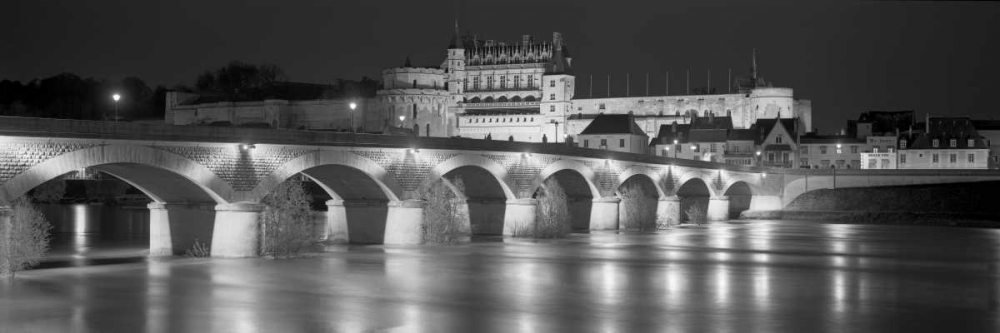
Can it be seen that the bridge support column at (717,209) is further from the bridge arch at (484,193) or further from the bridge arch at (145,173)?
the bridge arch at (145,173)

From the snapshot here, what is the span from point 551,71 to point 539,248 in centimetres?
12696

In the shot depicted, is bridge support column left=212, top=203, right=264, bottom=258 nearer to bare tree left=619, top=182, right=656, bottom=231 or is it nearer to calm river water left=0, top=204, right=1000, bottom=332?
calm river water left=0, top=204, right=1000, bottom=332

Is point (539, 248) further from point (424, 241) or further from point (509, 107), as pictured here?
point (509, 107)

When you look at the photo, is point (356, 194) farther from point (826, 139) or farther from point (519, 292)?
point (826, 139)

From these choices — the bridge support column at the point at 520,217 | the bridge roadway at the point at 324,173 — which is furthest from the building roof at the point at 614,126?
the bridge support column at the point at 520,217

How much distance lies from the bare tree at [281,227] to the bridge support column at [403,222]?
5.59m

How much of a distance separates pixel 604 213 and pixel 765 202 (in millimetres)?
34104

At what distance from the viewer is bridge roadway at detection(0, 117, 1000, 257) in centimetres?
3719

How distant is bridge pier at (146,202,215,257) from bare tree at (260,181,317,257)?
6.14ft

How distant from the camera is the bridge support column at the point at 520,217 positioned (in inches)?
2413

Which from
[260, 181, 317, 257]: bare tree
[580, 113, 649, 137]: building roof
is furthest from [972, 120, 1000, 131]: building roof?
[260, 181, 317, 257]: bare tree

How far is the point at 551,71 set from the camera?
589 feet

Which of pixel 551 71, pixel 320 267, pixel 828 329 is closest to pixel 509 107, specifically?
pixel 551 71

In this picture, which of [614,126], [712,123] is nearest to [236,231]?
[614,126]
